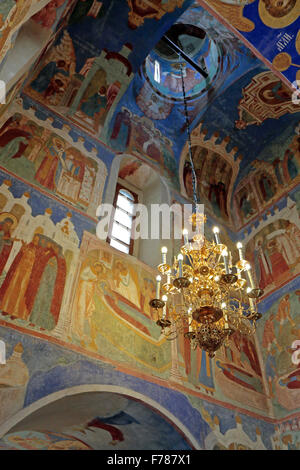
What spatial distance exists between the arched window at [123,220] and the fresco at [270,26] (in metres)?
3.97

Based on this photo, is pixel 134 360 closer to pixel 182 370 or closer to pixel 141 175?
pixel 182 370

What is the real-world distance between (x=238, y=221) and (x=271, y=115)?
2.79m

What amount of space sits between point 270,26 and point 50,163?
4.16 m

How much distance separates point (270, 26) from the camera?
5.34m

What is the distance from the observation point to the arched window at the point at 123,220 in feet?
25.0

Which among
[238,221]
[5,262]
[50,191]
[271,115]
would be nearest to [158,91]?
[271,115]

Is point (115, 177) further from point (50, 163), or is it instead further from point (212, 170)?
point (212, 170)

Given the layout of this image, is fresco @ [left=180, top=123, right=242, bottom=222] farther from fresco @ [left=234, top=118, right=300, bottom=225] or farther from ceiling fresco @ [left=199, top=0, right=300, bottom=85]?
ceiling fresco @ [left=199, top=0, right=300, bottom=85]

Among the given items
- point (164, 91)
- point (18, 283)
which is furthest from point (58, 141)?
point (164, 91)

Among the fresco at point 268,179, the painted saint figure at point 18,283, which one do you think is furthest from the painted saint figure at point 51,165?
the fresco at point 268,179

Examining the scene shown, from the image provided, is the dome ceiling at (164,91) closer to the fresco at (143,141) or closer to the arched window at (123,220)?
the fresco at (143,141)

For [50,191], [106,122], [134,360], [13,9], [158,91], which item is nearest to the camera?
[13,9]

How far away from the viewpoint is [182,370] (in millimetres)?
6238

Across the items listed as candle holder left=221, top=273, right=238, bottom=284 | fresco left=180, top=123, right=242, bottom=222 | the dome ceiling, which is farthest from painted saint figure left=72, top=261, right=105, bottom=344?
fresco left=180, top=123, right=242, bottom=222
